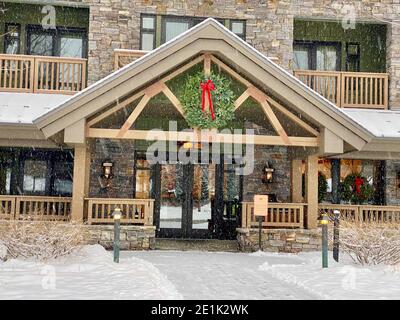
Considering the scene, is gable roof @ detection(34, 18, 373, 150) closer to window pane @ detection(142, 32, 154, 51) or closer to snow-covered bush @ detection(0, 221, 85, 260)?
snow-covered bush @ detection(0, 221, 85, 260)

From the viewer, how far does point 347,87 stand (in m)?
16.6

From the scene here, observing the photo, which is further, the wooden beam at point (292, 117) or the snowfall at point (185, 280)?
the wooden beam at point (292, 117)

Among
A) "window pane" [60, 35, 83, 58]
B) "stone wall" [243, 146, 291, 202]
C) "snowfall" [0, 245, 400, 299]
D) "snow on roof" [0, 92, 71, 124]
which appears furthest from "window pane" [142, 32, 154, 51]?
"snowfall" [0, 245, 400, 299]

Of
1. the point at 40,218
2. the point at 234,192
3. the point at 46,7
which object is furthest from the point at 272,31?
the point at 40,218

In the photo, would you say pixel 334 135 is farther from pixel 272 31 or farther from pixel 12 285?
pixel 12 285

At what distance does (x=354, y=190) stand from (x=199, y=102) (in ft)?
21.3

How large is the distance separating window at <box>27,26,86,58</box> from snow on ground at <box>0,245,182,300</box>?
8972 mm

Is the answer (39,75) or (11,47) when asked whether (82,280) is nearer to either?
(39,75)

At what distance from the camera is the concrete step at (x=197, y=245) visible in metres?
14.5

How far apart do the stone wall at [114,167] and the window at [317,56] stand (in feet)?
20.2

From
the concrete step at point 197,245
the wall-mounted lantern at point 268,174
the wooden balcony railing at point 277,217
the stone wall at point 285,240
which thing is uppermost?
the wall-mounted lantern at point 268,174

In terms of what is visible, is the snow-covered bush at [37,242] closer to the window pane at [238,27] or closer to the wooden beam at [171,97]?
the wooden beam at [171,97]

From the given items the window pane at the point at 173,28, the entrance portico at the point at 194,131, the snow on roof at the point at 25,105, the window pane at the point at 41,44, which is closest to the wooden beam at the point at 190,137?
the entrance portico at the point at 194,131

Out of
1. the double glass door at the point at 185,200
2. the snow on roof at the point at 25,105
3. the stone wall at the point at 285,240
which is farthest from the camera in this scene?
the double glass door at the point at 185,200
